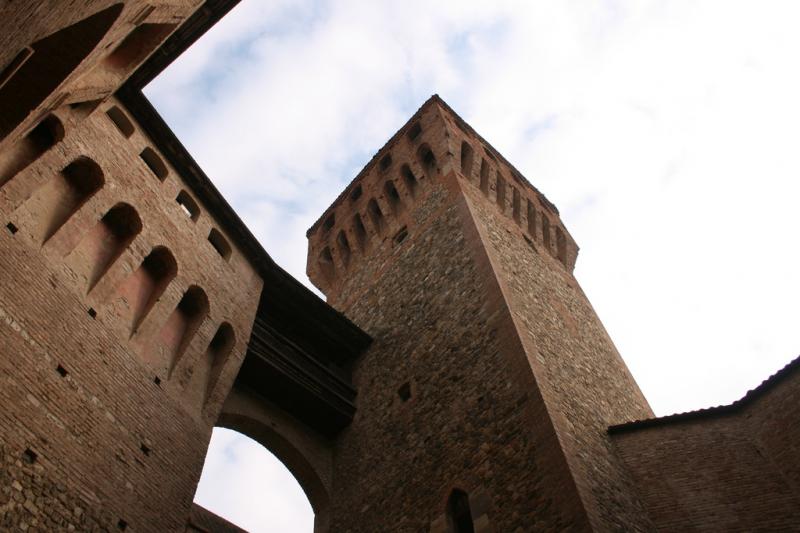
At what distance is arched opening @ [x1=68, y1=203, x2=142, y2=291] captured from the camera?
320 inches

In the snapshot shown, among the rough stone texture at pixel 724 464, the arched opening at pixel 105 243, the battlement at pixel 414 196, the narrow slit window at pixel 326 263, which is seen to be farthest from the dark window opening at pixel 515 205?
the arched opening at pixel 105 243

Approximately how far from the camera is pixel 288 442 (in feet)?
36.1

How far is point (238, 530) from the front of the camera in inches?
396

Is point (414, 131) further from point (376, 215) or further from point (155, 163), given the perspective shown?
point (155, 163)

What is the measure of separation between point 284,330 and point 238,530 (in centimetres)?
390

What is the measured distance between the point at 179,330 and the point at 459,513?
4.67 m

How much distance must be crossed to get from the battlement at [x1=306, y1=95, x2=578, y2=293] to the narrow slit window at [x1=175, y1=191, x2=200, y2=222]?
465cm

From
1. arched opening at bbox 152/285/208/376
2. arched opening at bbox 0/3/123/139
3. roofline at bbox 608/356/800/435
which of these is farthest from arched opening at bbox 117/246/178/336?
roofline at bbox 608/356/800/435

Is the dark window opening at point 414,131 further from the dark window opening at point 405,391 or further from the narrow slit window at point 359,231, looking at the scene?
the dark window opening at point 405,391

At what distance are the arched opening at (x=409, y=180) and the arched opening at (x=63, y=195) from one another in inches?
303

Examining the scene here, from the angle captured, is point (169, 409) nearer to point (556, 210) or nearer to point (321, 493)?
point (321, 493)

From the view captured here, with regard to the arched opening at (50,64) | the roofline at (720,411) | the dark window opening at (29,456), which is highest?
the arched opening at (50,64)

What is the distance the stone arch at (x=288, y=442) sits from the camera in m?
10.6

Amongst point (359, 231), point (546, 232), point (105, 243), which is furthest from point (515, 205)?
point (105, 243)
